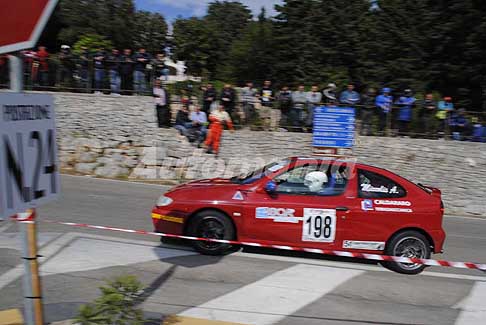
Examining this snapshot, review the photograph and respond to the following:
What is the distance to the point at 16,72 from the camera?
3541 mm

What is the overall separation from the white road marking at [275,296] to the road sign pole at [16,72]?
133 inches

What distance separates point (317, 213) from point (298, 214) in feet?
0.98

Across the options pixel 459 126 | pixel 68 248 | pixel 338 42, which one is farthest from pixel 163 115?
pixel 338 42

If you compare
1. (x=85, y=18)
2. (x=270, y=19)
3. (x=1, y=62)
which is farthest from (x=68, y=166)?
(x=270, y=19)

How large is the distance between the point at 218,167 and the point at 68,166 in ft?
16.6

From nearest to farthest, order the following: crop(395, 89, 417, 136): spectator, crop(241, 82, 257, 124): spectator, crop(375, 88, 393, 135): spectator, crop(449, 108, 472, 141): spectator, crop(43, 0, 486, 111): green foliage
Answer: crop(449, 108, 472, 141): spectator < crop(395, 89, 417, 136): spectator < crop(375, 88, 393, 135): spectator < crop(241, 82, 257, 124): spectator < crop(43, 0, 486, 111): green foliage

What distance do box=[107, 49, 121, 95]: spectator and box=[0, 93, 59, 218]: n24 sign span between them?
15.7 m

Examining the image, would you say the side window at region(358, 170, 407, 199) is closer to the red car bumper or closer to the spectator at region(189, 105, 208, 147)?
the red car bumper

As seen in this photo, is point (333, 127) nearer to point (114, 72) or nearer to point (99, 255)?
point (114, 72)

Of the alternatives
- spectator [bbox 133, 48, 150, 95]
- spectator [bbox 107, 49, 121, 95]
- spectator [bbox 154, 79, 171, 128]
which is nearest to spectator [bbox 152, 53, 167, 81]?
spectator [bbox 133, 48, 150, 95]

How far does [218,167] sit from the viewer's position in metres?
17.9

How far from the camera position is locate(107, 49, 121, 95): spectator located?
62.5 feet

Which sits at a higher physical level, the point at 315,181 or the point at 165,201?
the point at 315,181

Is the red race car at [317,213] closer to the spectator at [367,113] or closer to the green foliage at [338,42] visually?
the spectator at [367,113]
